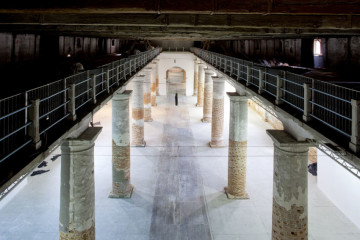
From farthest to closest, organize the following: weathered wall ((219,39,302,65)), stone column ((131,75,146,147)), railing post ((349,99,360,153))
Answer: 1. stone column ((131,75,146,147))
2. weathered wall ((219,39,302,65))
3. railing post ((349,99,360,153))

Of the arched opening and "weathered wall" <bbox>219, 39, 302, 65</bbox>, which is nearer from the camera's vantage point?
"weathered wall" <bbox>219, 39, 302, 65</bbox>

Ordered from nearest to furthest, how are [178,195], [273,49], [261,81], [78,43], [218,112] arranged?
1. [261,81]
2. [178,195]
3. [78,43]
4. [218,112]
5. [273,49]

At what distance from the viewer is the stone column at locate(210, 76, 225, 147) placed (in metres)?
17.1

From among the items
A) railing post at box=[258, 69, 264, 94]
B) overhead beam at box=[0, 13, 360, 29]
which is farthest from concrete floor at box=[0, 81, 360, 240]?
overhead beam at box=[0, 13, 360, 29]

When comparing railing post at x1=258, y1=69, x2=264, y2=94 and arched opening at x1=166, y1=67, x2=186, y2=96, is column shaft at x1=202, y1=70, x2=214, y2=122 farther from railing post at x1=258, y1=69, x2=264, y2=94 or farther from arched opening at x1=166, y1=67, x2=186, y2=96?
railing post at x1=258, y1=69, x2=264, y2=94

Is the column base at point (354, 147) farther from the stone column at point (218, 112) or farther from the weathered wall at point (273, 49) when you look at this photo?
the stone column at point (218, 112)

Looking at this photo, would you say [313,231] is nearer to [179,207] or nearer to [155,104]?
A: [179,207]

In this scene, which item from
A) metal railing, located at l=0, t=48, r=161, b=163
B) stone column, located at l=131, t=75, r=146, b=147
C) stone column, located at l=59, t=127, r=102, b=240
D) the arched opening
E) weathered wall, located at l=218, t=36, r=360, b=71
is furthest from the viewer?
the arched opening

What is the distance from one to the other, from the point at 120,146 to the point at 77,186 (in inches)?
201

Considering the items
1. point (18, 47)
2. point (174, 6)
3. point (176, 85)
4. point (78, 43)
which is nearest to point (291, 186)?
point (174, 6)

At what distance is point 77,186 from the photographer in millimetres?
6668

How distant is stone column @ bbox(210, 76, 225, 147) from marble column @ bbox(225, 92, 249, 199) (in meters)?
5.34

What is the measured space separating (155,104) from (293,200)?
22.9 m

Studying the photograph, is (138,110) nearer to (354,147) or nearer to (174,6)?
(174,6)
